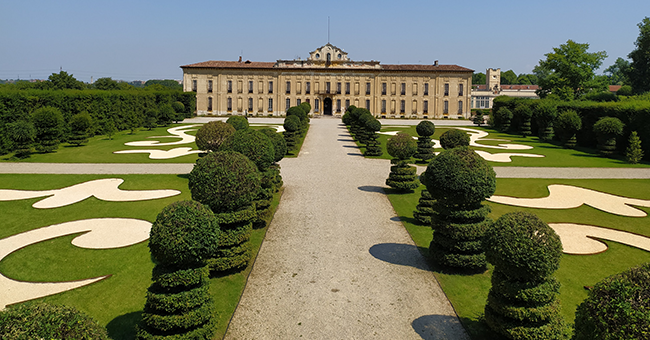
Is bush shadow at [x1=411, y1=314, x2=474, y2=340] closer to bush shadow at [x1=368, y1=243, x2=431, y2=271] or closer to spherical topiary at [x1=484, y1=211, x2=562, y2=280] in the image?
spherical topiary at [x1=484, y1=211, x2=562, y2=280]

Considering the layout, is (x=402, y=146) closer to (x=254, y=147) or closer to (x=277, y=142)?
(x=277, y=142)

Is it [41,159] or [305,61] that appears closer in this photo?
[41,159]

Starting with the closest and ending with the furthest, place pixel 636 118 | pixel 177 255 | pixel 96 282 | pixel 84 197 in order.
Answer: pixel 177 255, pixel 96 282, pixel 84 197, pixel 636 118

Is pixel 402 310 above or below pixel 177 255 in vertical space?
below

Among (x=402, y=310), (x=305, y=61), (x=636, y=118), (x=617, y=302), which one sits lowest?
(x=402, y=310)

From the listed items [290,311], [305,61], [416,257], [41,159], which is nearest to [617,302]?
[290,311]

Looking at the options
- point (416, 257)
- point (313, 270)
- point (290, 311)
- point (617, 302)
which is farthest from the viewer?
point (416, 257)

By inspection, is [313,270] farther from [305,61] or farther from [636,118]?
[305,61]

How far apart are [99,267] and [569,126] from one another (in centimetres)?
3374

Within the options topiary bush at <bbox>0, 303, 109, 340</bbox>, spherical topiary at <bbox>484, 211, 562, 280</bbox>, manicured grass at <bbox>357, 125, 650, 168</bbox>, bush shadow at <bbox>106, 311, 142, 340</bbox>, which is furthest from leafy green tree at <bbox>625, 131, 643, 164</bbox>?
topiary bush at <bbox>0, 303, 109, 340</bbox>

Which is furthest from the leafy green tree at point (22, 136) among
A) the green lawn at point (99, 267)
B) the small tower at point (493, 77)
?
the small tower at point (493, 77)

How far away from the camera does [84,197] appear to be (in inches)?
687

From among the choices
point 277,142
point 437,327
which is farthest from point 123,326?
point 277,142

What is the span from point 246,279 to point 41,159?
2102cm
